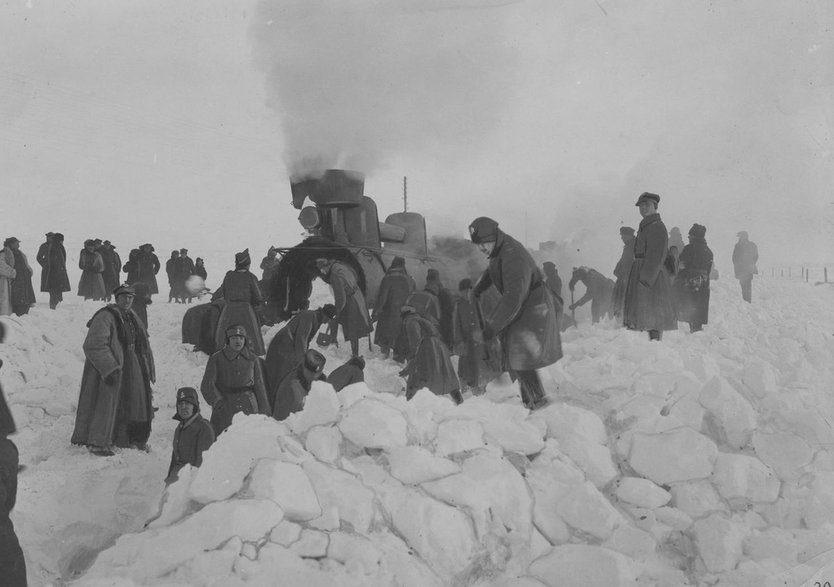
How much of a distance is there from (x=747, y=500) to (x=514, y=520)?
148 cm

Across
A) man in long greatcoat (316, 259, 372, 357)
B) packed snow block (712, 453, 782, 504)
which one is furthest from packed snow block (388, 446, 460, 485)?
man in long greatcoat (316, 259, 372, 357)

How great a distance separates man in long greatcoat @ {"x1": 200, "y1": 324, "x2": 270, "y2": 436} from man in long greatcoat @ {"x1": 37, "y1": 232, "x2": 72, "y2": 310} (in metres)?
1.31

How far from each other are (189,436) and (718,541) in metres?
3.03

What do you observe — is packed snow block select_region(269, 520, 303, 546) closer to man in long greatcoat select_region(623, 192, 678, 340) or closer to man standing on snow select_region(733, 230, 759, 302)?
man in long greatcoat select_region(623, 192, 678, 340)

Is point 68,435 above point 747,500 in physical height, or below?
above

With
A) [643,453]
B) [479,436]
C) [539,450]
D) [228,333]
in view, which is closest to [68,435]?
[228,333]

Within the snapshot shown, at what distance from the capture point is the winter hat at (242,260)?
17.3 ft

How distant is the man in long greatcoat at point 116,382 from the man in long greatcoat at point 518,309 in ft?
8.04

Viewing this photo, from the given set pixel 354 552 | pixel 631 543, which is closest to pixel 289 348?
pixel 354 552

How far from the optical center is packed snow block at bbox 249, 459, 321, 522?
2805 mm

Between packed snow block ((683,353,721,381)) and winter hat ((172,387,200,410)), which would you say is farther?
packed snow block ((683,353,721,381))

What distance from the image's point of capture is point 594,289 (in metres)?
7.60

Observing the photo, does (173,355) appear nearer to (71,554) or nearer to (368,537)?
(71,554)

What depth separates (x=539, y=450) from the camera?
362cm
